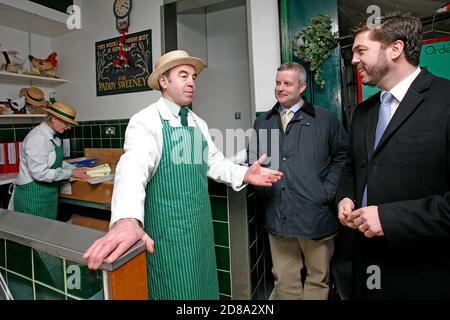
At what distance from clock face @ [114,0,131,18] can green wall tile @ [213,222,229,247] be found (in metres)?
2.38

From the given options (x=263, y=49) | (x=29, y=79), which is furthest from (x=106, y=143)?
(x=263, y=49)

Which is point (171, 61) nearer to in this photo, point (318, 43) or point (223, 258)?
point (223, 258)

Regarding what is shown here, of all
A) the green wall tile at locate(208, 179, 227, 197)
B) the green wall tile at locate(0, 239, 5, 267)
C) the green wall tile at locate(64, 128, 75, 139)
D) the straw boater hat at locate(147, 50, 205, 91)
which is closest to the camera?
the green wall tile at locate(0, 239, 5, 267)

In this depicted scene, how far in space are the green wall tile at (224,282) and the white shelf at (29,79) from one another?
2.62 m

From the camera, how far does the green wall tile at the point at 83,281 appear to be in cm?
61

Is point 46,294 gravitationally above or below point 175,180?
below

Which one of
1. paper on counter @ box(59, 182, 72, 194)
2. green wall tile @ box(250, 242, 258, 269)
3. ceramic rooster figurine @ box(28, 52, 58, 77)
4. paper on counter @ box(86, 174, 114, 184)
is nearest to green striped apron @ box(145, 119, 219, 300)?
green wall tile @ box(250, 242, 258, 269)

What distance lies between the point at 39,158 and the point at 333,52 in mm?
2227

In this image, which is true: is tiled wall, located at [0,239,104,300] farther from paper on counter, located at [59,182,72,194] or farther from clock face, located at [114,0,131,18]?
clock face, located at [114,0,131,18]

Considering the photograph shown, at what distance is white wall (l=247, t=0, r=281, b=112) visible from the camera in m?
2.20

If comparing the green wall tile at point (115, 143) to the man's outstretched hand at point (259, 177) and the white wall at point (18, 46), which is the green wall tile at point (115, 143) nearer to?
the white wall at point (18, 46)

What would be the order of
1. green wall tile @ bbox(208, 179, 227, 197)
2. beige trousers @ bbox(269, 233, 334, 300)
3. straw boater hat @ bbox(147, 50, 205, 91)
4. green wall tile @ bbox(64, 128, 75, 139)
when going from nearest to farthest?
straw boater hat @ bbox(147, 50, 205, 91) → green wall tile @ bbox(208, 179, 227, 197) → beige trousers @ bbox(269, 233, 334, 300) → green wall tile @ bbox(64, 128, 75, 139)

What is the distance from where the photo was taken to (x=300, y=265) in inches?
64.4

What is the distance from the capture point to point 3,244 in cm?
79
